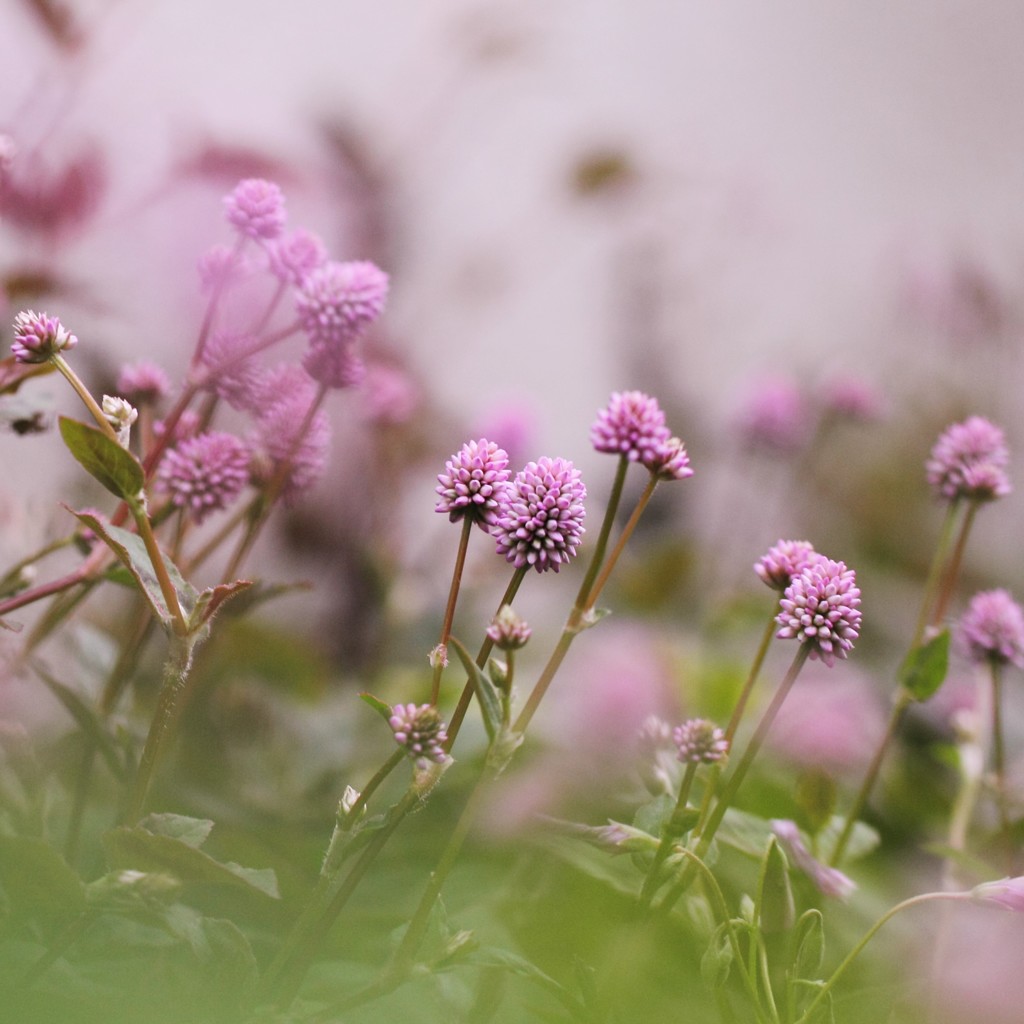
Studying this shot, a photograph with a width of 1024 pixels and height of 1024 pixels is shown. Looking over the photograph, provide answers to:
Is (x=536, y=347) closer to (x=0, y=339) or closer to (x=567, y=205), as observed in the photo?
(x=567, y=205)

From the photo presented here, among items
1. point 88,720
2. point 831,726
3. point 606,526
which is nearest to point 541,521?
point 606,526

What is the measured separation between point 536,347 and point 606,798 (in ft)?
3.08

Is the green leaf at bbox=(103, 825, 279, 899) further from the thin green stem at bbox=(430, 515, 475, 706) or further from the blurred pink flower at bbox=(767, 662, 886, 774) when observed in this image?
the blurred pink flower at bbox=(767, 662, 886, 774)

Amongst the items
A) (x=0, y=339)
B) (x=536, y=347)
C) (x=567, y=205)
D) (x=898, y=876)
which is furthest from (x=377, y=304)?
(x=536, y=347)

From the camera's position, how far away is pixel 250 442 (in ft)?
0.79

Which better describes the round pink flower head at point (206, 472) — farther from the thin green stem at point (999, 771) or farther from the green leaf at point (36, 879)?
the thin green stem at point (999, 771)

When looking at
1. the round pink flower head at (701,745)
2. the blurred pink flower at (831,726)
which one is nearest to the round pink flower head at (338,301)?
the round pink flower head at (701,745)

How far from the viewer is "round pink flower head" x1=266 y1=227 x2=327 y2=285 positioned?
22 cm

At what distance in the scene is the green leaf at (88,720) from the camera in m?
0.22

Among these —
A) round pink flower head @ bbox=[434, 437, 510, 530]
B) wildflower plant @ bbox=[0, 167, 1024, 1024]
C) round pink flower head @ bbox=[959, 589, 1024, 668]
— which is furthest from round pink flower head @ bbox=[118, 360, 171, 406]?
round pink flower head @ bbox=[959, 589, 1024, 668]

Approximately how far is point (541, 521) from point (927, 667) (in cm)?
13

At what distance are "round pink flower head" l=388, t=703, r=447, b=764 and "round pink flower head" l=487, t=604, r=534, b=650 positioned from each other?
0.02 meters

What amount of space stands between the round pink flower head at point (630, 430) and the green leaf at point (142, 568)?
8cm

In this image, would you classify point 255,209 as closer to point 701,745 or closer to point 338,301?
point 338,301
